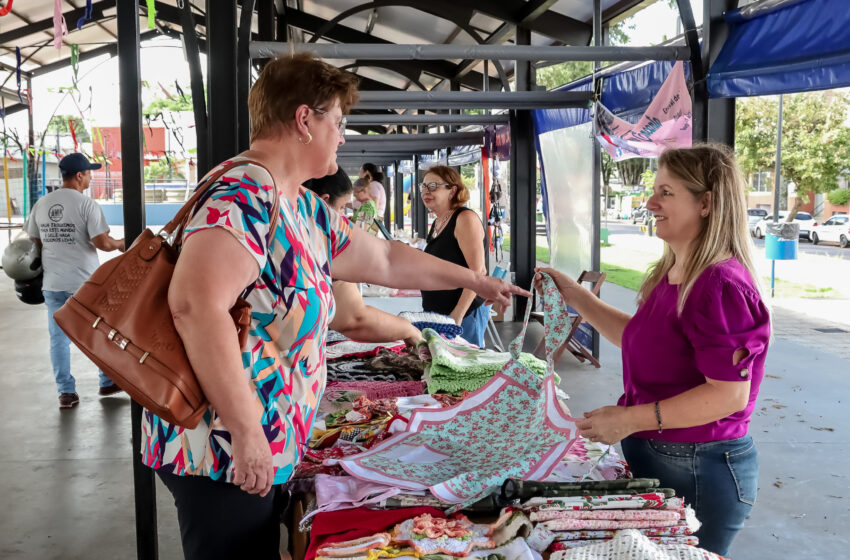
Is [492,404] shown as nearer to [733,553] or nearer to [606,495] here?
[606,495]

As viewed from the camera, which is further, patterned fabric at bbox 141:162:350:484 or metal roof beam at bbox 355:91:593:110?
metal roof beam at bbox 355:91:593:110

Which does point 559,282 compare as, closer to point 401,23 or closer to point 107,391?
point 107,391

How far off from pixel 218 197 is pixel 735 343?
1.25 metres

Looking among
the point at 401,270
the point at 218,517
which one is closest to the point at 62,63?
the point at 401,270

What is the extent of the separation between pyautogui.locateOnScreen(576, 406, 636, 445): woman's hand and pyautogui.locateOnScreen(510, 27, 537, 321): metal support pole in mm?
7275

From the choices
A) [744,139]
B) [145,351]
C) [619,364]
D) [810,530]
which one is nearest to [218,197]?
[145,351]

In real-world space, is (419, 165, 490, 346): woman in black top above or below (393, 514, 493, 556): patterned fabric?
above

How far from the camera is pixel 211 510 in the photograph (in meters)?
1.64

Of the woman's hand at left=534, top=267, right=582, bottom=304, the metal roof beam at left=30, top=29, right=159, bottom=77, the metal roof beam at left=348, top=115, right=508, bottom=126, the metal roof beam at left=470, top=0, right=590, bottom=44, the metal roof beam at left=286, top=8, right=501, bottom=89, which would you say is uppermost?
the metal roof beam at left=30, top=29, right=159, bottom=77

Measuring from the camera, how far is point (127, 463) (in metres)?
4.58

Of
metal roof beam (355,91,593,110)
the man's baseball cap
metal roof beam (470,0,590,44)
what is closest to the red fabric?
metal roof beam (355,91,593,110)

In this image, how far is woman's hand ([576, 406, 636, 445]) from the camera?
1.92 meters

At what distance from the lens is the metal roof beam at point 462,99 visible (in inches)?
213

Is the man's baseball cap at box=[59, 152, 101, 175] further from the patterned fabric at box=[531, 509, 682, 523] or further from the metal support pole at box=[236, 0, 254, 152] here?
the patterned fabric at box=[531, 509, 682, 523]
